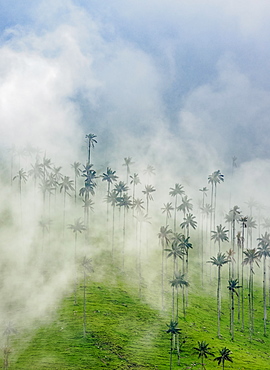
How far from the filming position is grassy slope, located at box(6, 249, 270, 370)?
9050 cm

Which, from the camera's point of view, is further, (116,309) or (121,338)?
(116,309)

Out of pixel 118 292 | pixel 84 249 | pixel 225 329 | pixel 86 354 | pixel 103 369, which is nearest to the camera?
pixel 103 369

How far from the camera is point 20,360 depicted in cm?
8812

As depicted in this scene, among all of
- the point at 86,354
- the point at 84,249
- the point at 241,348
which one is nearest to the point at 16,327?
the point at 86,354

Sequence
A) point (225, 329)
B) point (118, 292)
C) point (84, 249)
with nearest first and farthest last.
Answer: point (225, 329) < point (118, 292) < point (84, 249)

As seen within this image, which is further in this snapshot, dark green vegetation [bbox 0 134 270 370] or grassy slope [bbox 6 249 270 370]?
dark green vegetation [bbox 0 134 270 370]

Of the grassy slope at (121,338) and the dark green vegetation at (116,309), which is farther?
the dark green vegetation at (116,309)

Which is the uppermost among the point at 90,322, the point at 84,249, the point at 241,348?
the point at 84,249

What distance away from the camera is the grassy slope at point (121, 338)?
90500 mm

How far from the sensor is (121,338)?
10162cm

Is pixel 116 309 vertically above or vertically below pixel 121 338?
above

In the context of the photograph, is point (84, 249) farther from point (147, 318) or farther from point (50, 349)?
point (50, 349)

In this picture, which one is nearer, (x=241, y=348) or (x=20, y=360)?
(x=20, y=360)

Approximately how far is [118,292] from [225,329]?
3650cm
